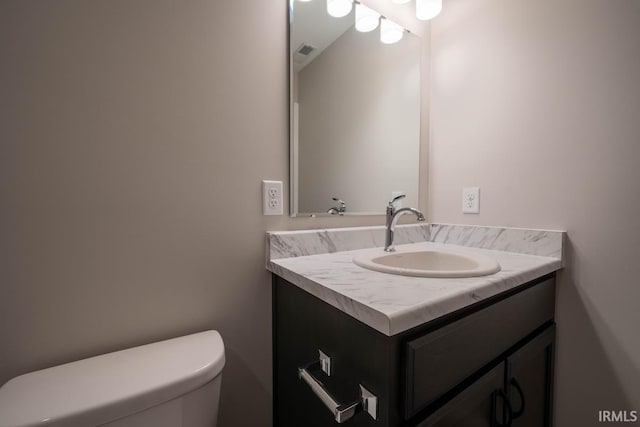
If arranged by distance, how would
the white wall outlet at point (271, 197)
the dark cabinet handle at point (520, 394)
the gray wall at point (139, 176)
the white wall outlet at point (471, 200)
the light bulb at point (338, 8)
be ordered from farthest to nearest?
the white wall outlet at point (471, 200) < the light bulb at point (338, 8) < the white wall outlet at point (271, 197) < the dark cabinet handle at point (520, 394) < the gray wall at point (139, 176)

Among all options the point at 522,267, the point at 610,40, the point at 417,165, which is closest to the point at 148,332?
the point at 522,267

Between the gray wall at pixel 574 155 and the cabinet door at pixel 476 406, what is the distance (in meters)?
0.45

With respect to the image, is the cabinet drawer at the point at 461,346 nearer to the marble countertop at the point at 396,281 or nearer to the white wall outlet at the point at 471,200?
the marble countertop at the point at 396,281

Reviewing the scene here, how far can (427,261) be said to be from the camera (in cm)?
107

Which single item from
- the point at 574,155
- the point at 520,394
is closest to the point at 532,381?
the point at 520,394

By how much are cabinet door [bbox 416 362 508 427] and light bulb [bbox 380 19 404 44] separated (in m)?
1.28

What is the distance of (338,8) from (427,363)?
3.95 feet

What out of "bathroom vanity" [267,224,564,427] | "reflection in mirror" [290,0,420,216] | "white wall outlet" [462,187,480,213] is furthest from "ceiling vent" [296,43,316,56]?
"white wall outlet" [462,187,480,213]

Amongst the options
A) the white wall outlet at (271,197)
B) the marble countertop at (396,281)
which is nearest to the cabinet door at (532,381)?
the marble countertop at (396,281)

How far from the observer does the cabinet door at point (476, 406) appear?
0.55 meters

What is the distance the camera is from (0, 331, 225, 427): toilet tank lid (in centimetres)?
48

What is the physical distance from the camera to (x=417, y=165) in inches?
52.2

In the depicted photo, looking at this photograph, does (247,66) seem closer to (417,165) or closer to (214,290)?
(214,290)

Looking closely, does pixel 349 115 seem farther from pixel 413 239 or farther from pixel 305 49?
pixel 413 239
